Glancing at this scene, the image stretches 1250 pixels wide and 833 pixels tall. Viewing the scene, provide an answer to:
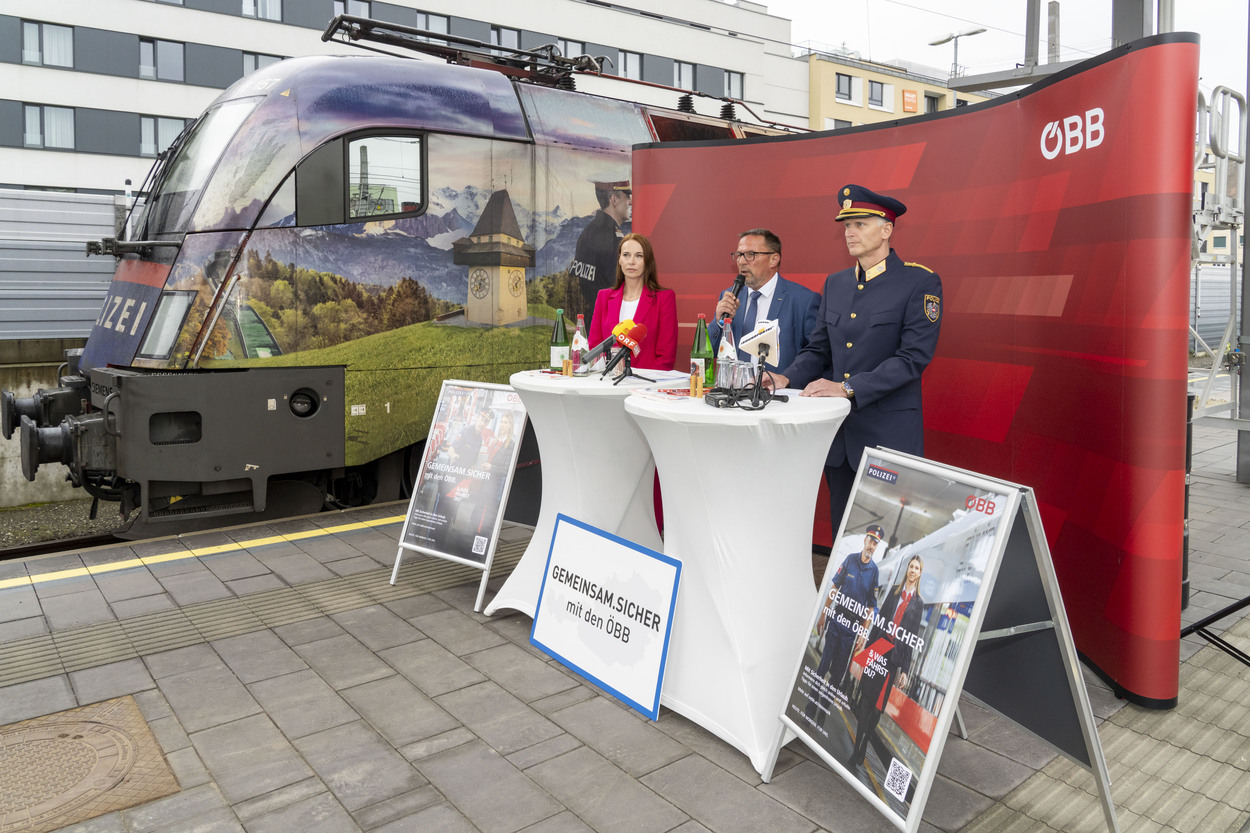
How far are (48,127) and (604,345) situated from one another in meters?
27.5

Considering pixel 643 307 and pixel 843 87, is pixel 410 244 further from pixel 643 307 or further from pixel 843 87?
pixel 843 87

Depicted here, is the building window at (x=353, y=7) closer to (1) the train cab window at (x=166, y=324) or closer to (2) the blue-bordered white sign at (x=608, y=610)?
(1) the train cab window at (x=166, y=324)

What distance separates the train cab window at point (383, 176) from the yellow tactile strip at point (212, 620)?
2553 millimetres

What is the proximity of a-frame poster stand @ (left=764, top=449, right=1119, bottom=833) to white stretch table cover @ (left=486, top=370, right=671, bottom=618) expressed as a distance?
1352 mm

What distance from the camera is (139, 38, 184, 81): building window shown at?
25.8m

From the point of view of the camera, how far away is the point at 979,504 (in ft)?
8.73

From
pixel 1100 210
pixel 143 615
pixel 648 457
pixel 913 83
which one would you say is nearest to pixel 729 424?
pixel 648 457

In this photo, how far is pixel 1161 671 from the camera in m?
3.56

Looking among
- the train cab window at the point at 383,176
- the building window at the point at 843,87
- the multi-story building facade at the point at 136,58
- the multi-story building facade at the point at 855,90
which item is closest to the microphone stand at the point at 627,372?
the train cab window at the point at 383,176

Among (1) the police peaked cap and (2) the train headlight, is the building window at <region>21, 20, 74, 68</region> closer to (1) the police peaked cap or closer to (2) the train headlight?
(2) the train headlight

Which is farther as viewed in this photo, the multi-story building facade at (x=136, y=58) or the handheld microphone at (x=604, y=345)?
the multi-story building facade at (x=136, y=58)

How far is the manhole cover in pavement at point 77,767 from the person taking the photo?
3.00 meters

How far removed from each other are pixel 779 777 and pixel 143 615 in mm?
3396

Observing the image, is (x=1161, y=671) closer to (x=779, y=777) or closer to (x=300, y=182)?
(x=779, y=777)
